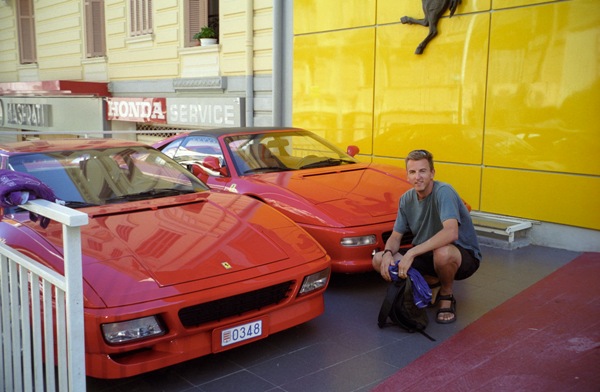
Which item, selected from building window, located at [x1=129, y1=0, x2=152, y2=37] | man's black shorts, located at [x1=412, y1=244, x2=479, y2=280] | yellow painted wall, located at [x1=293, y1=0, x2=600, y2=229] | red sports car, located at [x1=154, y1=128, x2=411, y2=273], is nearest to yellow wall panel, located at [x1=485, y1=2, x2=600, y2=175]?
yellow painted wall, located at [x1=293, y1=0, x2=600, y2=229]

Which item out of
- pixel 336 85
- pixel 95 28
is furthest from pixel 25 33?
pixel 336 85

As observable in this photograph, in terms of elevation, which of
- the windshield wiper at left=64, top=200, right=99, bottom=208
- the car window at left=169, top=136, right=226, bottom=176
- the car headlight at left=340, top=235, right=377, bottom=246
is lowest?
the car headlight at left=340, top=235, right=377, bottom=246

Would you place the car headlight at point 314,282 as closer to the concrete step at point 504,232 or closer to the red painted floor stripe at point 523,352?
the red painted floor stripe at point 523,352

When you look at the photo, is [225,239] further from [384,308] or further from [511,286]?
[511,286]

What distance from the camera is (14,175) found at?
284 cm

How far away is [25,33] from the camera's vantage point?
19.1 metres

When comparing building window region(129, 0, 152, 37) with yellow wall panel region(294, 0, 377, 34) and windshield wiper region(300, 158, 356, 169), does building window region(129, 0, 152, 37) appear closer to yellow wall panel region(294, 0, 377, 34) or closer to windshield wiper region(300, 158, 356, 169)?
yellow wall panel region(294, 0, 377, 34)

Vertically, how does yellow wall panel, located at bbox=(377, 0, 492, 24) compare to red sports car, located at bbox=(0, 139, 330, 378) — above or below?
above

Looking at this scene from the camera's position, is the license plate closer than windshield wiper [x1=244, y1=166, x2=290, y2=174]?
Yes

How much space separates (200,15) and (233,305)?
10077 mm

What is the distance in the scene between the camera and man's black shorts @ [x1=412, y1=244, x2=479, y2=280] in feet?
14.5

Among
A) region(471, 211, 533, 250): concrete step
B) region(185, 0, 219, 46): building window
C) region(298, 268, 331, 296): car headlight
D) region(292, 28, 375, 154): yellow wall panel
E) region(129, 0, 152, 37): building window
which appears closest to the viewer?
region(298, 268, 331, 296): car headlight

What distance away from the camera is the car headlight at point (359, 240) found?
4.90 meters

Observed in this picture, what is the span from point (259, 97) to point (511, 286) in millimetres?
6700
